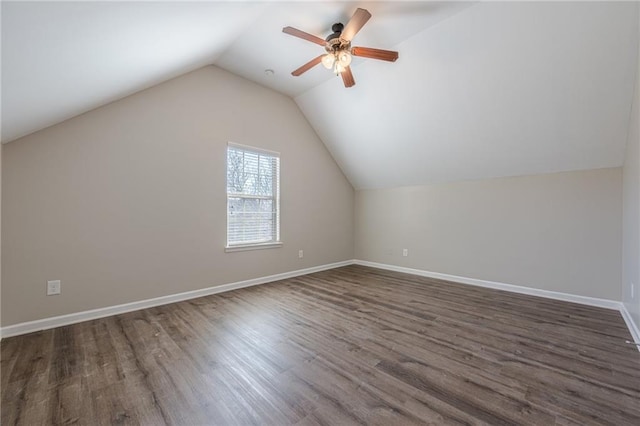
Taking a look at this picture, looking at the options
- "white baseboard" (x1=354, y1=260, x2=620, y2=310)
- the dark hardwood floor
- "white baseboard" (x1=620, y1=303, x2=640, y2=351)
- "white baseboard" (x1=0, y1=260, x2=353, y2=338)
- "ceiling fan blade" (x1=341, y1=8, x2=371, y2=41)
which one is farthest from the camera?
"white baseboard" (x1=354, y1=260, x2=620, y2=310)

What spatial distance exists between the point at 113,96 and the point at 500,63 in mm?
3900

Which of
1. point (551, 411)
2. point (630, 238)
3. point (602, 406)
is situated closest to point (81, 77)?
point (551, 411)

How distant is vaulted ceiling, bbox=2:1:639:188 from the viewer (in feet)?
5.20

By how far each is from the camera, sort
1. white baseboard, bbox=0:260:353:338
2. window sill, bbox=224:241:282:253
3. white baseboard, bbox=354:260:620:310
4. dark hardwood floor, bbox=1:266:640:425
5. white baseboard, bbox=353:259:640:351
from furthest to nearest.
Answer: window sill, bbox=224:241:282:253 → white baseboard, bbox=354:260:620:310 → white baseboard, bbox=353:259:640:351 → white baseboard, bbox=0:260:353:338 → dark hardwood floor, bbox=1:266:640:425

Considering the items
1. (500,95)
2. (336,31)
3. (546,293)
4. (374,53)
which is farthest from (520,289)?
(336,31)

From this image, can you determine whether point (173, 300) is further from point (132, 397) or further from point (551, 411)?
point (551, 411)

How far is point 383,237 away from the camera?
505 cm

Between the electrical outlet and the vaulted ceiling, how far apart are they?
1.35 meters

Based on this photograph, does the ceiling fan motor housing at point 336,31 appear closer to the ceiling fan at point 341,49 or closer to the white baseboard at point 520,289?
the ceiling fan at point 341,49

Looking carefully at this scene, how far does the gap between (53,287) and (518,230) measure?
5392 millimetres

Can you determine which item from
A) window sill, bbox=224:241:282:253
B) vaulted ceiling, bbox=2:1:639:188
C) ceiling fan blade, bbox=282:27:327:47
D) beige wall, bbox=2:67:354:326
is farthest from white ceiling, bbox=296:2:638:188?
window sill, bbox=224:241:282:253

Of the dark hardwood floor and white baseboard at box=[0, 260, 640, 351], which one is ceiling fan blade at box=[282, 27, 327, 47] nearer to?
the dark hardwood floor

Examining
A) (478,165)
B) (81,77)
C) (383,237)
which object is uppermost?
(81,77)

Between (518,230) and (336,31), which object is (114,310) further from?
(518,230)
